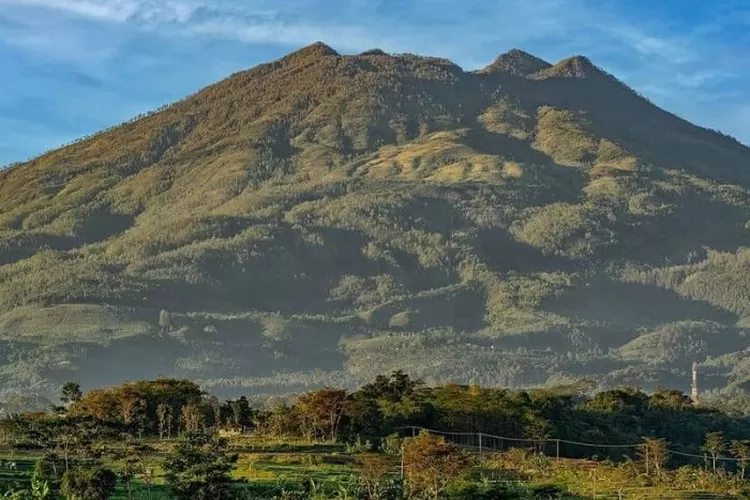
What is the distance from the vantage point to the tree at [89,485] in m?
38.2

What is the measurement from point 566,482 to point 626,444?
26.1 m

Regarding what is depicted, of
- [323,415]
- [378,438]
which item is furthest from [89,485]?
[378,438]

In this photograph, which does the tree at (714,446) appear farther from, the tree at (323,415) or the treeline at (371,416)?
the tree at (323,415)

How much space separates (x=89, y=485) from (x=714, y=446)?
46.8m

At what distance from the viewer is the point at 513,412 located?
7194 centimetres

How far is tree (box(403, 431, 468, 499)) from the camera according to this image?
1805 inches

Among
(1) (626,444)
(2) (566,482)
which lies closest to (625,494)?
(2) (566,482)

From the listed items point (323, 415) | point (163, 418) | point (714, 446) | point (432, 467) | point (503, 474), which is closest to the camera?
point (432, 467)

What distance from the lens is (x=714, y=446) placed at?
7544 cm

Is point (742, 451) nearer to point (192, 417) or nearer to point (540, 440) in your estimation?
point (540, 440)

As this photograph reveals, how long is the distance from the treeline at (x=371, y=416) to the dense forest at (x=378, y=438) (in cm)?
9

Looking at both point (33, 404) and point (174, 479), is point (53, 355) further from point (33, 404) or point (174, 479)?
point (174, 479)

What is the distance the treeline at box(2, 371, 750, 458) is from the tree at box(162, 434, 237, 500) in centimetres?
708

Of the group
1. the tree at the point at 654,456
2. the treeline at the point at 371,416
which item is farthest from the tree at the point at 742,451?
the treeline at the point at 371,416
